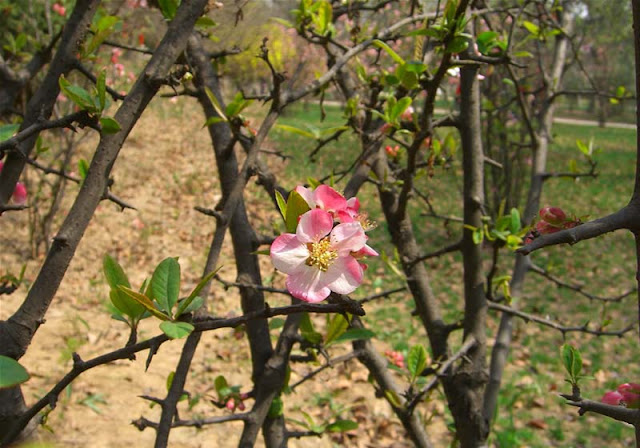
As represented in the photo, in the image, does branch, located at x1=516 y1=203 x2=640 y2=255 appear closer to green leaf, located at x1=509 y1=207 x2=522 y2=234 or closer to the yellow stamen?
the yellow stamen

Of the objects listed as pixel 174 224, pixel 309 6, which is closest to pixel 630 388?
pixel 309 6

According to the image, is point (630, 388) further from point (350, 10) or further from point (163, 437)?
point (350, 10)

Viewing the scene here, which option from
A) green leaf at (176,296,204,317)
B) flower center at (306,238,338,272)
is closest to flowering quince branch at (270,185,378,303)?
flower center at (306,238,338,272)

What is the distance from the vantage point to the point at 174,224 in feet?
17.4

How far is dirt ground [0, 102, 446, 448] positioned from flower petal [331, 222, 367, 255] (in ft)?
1.49

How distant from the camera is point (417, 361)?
117 centimetres

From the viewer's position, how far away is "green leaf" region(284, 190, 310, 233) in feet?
1.71

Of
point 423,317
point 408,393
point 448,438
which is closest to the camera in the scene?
point 408,393

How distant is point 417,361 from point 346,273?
71 centimetres

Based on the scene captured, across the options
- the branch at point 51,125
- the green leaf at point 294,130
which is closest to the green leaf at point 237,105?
the green leaf at point 294,130

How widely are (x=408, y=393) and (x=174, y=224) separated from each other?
4.46 m

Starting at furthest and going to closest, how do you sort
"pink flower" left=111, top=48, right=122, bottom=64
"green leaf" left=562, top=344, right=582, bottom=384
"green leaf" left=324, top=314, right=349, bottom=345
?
"pink flower" left=111, top=48, right=122, bottom=64
"green leaf" left=324, top=314, right=349, bottom=345
"green leaf" left=562, top=344, right=582, bottom=384

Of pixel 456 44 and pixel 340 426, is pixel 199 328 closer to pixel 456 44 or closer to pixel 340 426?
pixel 456 44

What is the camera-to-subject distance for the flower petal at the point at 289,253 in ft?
1.72
